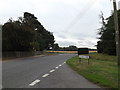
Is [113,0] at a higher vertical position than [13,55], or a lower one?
higher

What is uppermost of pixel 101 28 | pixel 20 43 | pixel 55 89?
pixel 101 28

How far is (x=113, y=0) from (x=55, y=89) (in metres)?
14.4

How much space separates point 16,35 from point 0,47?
476cm

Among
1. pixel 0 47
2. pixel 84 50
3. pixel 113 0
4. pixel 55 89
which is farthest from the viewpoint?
pixel 84 50

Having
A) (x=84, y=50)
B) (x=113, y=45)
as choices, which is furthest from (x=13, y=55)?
(x=84, y=50)

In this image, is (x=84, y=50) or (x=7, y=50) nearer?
(x=7, y=50)

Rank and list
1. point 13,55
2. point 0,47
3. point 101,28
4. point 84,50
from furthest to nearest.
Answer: point 84,50, point 101,28, point 13,55, point 0,47

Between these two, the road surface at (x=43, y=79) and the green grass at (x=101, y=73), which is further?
the green grass at (x=101, y=73)

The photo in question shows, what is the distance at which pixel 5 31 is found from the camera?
151 ft

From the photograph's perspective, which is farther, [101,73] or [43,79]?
[101,73]

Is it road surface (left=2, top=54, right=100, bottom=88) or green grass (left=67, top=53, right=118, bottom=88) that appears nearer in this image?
road surface (left=2, top=54, right=100, bottom=88)

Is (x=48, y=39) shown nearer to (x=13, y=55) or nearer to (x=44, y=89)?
(x=13, y=55)

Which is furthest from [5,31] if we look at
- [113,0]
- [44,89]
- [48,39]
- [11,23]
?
[48,39]

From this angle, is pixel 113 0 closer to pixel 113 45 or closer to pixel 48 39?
pixel 113 45
